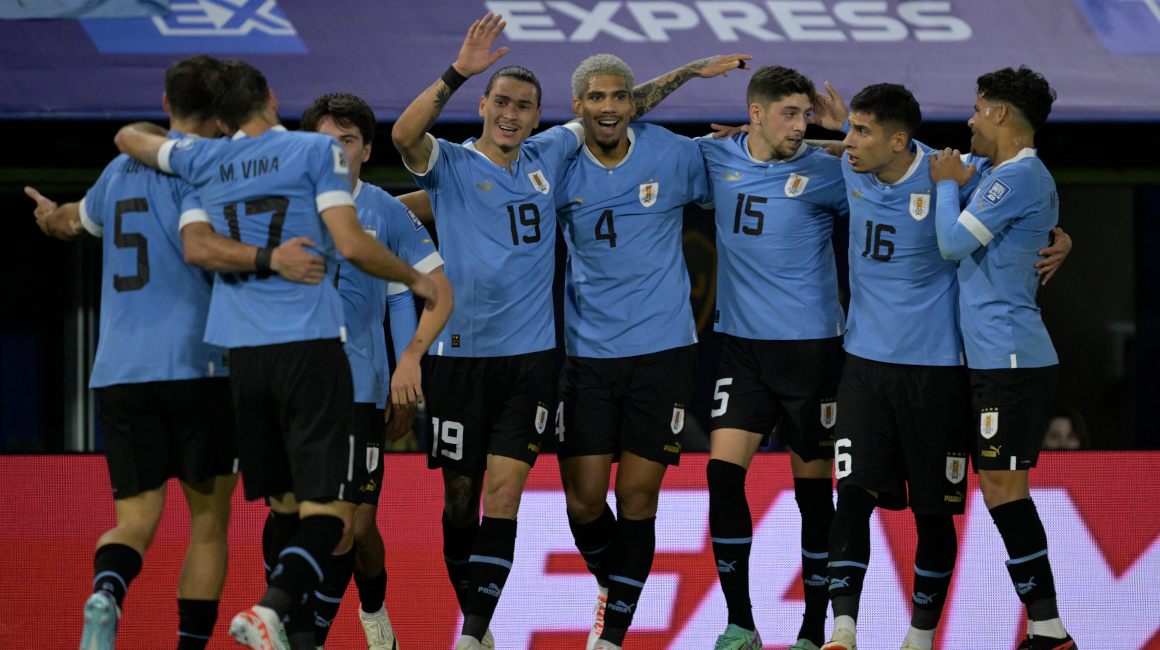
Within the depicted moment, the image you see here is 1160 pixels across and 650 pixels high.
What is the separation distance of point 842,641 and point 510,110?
2.72m

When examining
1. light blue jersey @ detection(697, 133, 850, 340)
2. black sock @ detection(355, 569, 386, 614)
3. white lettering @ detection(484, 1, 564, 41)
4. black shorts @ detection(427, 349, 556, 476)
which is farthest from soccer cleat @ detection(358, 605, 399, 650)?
white lettering @ detection(484, 1, 564, 41)

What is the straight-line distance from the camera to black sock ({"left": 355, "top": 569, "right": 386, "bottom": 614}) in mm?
5258

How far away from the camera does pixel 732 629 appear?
496 centimetres

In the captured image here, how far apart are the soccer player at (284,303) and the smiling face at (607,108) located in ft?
4.87

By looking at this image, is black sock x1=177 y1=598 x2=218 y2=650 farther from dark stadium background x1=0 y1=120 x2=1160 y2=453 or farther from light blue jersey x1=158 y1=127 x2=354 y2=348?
dark stadium background x1=0 y1=120 x2=1160 y2=453

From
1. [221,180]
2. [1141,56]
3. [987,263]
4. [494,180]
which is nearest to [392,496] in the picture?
[494,180]

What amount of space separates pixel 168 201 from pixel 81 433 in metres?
5.25

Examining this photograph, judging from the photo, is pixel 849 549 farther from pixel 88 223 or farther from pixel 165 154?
pixel 88 223

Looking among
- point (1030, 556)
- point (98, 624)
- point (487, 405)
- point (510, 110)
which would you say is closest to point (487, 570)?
point (487, 405)

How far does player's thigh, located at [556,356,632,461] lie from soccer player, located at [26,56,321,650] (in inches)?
61.5

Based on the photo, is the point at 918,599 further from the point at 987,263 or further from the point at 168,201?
the point at 168,201

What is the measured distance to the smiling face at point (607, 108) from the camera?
505cm

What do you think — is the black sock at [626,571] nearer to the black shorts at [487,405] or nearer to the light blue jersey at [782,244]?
the black shorts at [487,405]

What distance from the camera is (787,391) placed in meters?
5.07
